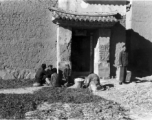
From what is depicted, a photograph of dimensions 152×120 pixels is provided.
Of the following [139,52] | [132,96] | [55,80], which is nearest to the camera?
[132,96]

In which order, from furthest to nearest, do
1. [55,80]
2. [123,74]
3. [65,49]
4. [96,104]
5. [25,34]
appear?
[25,34] → [65,49] → [123,74] → [55,80] → [96,104]

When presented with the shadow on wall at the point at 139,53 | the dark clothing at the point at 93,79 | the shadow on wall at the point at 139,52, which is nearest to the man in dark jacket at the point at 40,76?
the dark clothing at the point at 93,79

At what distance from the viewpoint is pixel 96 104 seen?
22.2 ft

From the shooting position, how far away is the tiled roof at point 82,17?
30.9ft

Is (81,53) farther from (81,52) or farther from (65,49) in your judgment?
(65,49)

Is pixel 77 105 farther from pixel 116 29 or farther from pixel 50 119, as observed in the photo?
pixel 116 29

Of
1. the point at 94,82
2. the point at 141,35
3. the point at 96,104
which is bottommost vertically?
the point at 96,104

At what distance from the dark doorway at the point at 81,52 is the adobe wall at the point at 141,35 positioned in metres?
3.84

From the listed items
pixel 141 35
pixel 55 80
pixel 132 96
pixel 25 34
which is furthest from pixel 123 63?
pixel 141 35

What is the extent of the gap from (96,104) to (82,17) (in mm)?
4451

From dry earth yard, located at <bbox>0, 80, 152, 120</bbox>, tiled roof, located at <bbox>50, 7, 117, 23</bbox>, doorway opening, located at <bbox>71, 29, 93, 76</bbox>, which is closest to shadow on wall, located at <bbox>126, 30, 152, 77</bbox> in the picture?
doorway opening, located at <bbox>71, 29, 93, 76</bbox>

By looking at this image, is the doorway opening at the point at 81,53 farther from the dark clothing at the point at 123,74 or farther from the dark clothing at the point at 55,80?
the dark clothing at the point at 55,80

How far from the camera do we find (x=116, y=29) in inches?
424

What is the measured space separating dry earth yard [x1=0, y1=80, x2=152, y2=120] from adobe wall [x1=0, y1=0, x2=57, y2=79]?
A: 193cm
